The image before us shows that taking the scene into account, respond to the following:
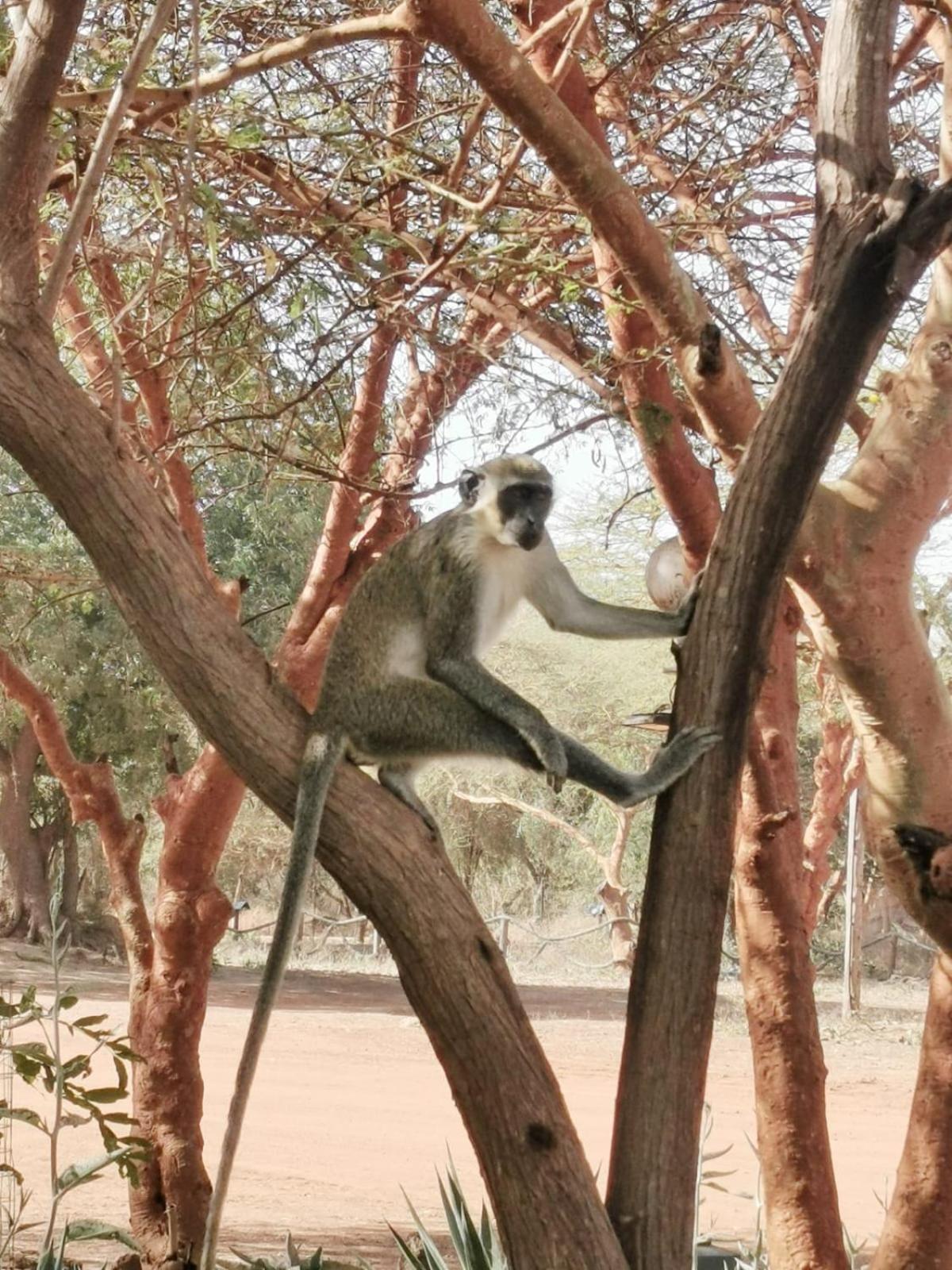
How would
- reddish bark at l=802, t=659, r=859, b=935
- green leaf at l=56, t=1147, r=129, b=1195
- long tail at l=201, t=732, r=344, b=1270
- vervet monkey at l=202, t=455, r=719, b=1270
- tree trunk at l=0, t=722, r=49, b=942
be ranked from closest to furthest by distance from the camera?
1. long tail at l=201, t=732, r=344, b=1270
2. vervet monkey at l=202, t=455, r=719, b=1270
3. green leaf at l=56, t=1147, r=129, b=1195
4. reddish bark at l=802, t=659, r=859, b=935
5. tree trunk at l=0, t=722, r=49, b=942

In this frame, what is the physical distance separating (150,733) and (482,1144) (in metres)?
18.9

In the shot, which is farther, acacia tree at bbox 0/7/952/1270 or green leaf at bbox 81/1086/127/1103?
green leaf at bbox 81/1086/127/1103

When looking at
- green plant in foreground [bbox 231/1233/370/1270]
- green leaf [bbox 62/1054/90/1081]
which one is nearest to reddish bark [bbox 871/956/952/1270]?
green plant in foreground [bbox 231/1233/370/1270]

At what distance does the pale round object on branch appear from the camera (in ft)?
13.8

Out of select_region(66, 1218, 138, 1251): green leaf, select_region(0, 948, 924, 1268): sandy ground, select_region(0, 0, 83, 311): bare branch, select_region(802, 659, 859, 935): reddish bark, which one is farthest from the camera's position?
select_region(802, 659, 859, 935): reddish bark

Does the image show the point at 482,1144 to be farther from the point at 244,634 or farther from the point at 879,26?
the point at 879,26

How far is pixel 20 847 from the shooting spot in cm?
2314

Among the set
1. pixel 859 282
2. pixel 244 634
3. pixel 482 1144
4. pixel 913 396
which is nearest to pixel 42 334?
pixel 244 634

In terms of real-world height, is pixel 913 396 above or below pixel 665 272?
below

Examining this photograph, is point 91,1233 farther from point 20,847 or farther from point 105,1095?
point 20,847

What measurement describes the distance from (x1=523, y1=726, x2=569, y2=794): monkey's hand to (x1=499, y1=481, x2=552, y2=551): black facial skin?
67 cm

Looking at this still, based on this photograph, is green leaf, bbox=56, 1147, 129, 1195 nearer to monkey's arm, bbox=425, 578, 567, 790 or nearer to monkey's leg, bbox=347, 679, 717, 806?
monkey's leg, bbox=347, 679, 717, 806

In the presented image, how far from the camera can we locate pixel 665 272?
11.5 ft

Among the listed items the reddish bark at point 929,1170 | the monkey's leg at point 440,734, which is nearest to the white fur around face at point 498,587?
Answer: the monkey's leg at point 440,734
